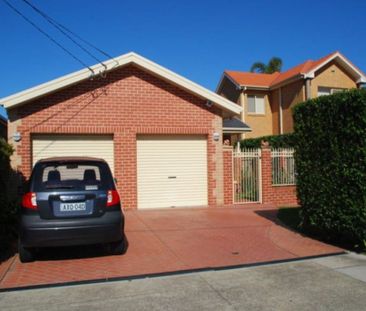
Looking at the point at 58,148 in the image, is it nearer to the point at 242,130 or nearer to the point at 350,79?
the point at 242,130

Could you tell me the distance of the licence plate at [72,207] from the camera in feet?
19.5

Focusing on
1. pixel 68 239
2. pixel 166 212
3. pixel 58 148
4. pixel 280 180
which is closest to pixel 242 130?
pixel 280 180

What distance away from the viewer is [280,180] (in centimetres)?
1352

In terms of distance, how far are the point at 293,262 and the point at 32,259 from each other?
4.21 meters

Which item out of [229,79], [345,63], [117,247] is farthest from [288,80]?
[117,247]

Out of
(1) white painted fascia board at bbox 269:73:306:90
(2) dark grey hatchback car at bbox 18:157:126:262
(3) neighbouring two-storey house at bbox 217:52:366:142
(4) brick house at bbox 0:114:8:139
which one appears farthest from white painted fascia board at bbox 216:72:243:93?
(2) dark grey hatchback car at bbox 18:157:126:262

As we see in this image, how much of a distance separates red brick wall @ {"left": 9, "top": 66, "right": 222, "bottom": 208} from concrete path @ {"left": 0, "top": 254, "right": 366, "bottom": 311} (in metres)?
6.56

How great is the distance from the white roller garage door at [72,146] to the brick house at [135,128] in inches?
1.1

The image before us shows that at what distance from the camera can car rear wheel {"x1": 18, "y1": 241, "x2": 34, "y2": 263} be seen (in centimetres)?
608

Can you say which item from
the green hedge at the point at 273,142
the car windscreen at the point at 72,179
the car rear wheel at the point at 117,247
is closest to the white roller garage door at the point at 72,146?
the car windscreen at the point at 72,179

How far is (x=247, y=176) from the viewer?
1334cm

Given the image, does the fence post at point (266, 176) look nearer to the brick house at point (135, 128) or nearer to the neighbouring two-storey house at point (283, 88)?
the brick house at point (135, 128)

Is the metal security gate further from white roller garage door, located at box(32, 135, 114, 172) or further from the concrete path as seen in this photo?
the concrete path

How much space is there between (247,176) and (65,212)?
8423 millimetres
